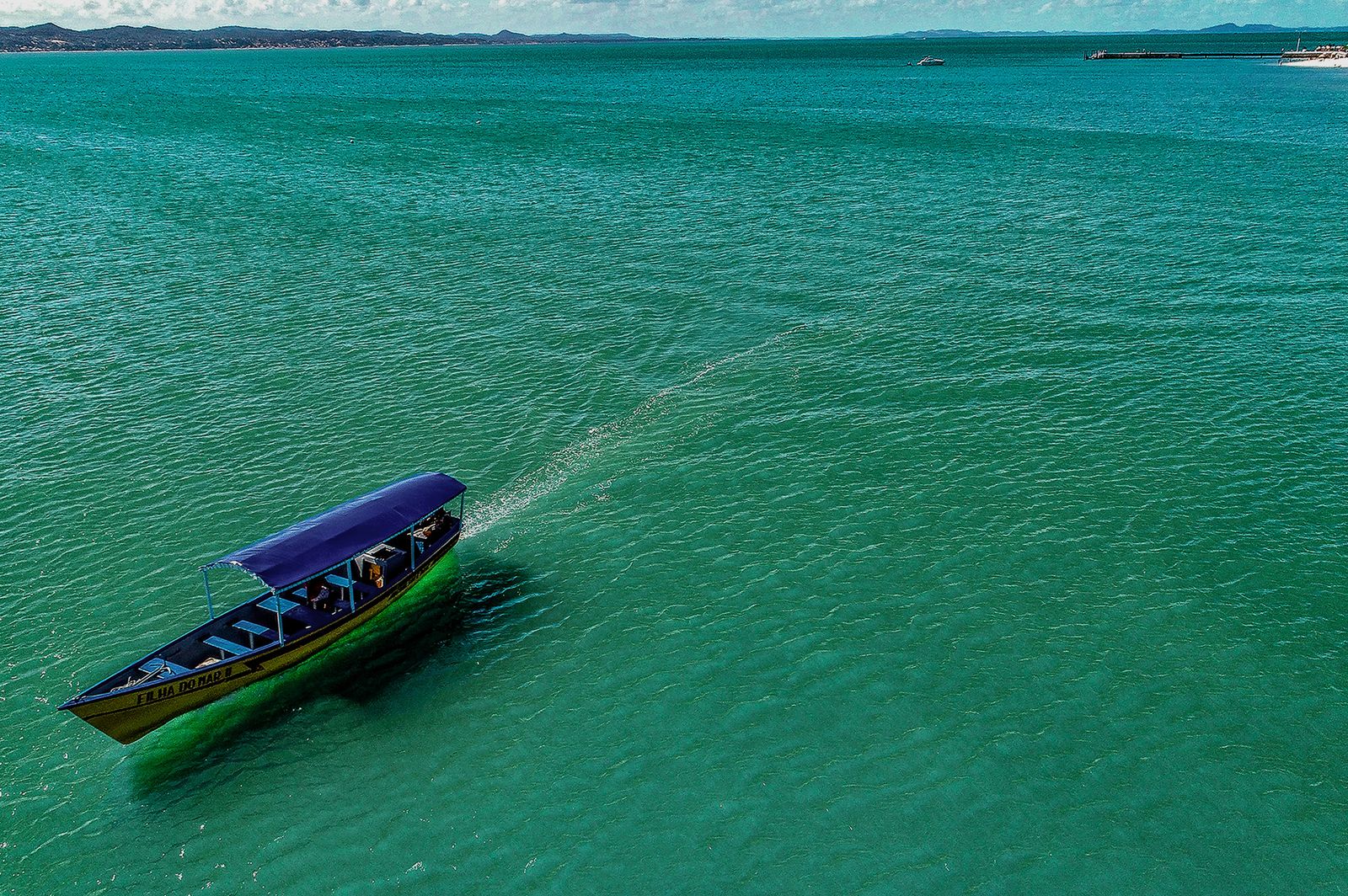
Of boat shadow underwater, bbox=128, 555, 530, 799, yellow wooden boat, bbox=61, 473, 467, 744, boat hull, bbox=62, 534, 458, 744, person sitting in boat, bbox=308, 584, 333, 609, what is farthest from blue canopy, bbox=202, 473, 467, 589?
boat shadow underwater, bbox=128, 555, 530, 799

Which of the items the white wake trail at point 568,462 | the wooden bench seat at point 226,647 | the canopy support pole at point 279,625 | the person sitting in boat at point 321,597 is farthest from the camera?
the white wake trail at point 568,462

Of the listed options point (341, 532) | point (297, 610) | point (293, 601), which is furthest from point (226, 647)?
point (341, 532)

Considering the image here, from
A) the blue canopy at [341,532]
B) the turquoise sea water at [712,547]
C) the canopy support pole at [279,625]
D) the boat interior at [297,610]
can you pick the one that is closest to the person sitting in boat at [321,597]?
the boat interior at [297,610]

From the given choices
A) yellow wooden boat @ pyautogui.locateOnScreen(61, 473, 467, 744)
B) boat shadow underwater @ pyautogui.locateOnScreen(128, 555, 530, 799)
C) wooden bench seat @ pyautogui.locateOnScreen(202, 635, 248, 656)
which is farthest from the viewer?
wooden bench seat @ pyautogui.locateOnScreen(202, 635, 248, 656)

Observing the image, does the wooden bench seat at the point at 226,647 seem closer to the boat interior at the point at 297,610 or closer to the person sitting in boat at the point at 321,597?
the boat interior at the point at 297,610

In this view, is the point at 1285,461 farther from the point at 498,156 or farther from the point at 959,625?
the point at 498,156

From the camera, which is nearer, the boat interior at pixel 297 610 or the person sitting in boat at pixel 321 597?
the boat interior at pixel 297 610

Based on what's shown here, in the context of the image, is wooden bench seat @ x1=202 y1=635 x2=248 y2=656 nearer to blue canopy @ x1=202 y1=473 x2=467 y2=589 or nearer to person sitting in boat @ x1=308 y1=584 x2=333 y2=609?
blue canopy @ x1=202 y1=473 x2=467 y2=589

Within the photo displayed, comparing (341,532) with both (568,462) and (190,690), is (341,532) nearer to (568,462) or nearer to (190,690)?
(190,690)
